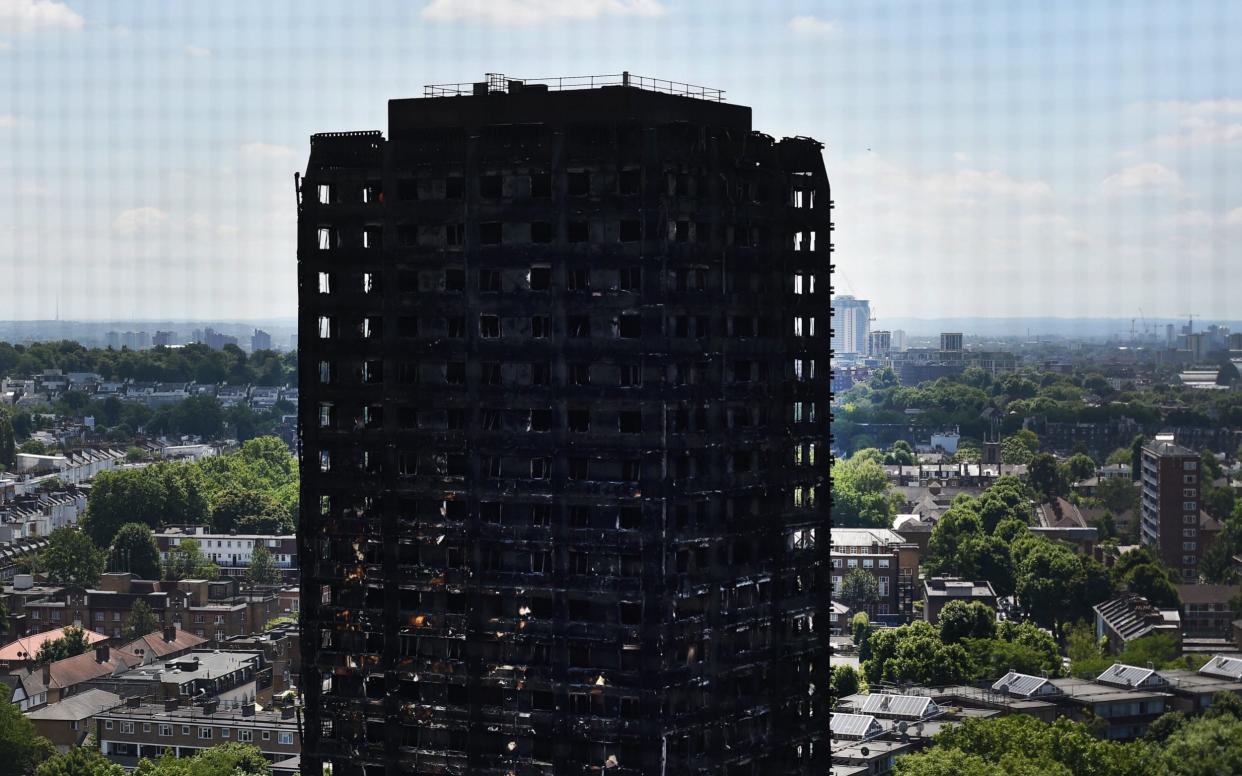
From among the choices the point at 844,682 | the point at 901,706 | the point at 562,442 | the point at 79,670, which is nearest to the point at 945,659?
the point at 844,682

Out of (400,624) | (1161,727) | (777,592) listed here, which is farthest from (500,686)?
(1161,727)

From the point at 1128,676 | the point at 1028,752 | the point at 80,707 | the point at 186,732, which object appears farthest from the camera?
the point at 80,707

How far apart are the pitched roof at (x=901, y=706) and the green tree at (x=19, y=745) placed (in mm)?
73556

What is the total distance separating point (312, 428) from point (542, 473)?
12.3 meters

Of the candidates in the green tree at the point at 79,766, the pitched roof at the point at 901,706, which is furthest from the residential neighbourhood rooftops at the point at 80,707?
the pitched roof at the point at 901,706

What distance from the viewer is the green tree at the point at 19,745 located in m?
162

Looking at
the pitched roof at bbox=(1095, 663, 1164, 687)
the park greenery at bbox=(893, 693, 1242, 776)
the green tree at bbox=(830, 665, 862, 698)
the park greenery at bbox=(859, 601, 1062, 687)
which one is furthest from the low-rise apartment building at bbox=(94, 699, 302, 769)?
the pitched roof at bbox=(1095, 663, 1164, 687)

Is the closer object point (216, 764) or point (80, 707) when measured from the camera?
point (216, 764)

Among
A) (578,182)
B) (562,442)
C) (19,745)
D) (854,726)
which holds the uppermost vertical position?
(578,182)

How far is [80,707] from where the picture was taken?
584 ft

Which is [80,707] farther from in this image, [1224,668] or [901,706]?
[1224,668]

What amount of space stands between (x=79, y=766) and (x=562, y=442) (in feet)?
274

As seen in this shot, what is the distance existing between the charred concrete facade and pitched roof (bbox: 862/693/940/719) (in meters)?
77.2

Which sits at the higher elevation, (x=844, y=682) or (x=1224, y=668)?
(x=1224, y=668)
